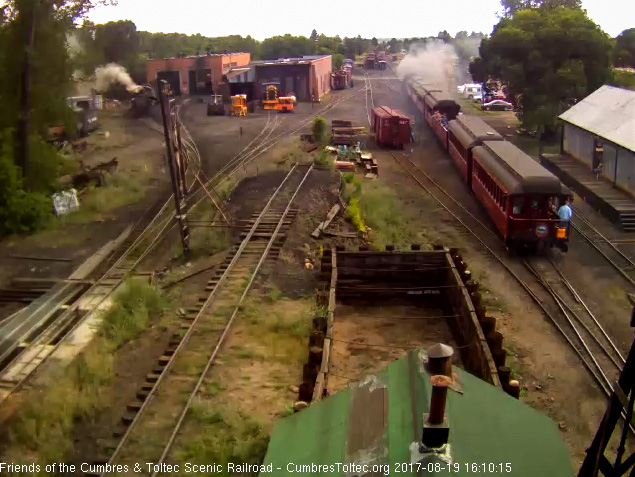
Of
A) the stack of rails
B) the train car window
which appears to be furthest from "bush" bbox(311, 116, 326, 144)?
the train car window

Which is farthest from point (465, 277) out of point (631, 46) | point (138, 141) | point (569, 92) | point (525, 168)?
point (631, 46)

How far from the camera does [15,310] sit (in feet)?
50.8

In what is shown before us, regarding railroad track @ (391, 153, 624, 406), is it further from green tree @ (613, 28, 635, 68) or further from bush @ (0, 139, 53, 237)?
green tree @ (613, 28, 635, 68)

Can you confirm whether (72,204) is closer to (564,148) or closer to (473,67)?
(564,148)

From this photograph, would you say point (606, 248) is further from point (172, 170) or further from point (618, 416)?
point (618, 416)

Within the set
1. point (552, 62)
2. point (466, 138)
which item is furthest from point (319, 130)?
point (552, 62)

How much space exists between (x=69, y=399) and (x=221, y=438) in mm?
2909

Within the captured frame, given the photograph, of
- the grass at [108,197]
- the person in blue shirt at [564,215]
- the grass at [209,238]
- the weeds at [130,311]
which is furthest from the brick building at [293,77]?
the weeds at [130,311]

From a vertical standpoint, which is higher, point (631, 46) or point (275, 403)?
point (631, 46)

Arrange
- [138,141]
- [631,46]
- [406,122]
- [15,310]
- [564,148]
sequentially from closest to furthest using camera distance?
[15,310] < [564,148] < [406,122] < [138,141] < [631,46]

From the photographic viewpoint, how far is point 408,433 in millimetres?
4203

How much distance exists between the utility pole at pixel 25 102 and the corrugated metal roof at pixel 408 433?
2151 cm

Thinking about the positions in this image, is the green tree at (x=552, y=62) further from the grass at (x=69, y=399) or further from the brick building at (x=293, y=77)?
the grass at (x=69, y=399)

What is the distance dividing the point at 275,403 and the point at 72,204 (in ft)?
54.0
